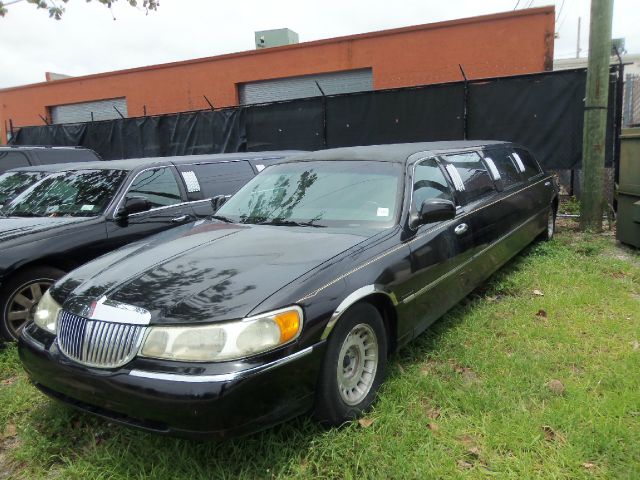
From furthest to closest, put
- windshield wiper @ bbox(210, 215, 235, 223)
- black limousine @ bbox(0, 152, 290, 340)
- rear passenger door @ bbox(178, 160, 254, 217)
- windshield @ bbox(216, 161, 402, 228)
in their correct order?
rear passenger door @ bbox(178, 160, 254, 217) → black limousine @ bbox(0, 152, 290, 340) → windshield wiper @ bbox(210, 215, 235, 223) → windshield @ bbox(216, 161, 402, 228)

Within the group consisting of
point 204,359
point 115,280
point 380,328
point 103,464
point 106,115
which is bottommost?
point 103,464

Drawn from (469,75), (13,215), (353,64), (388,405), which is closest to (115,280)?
(388,405)

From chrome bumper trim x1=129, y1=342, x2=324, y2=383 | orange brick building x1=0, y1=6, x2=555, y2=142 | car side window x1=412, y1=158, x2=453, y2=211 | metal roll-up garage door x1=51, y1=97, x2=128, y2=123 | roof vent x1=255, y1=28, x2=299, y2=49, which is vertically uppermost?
roof vent x1=255, y1=28, x2=299, y2=49

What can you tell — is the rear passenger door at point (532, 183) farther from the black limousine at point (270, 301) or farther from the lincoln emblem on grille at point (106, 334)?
the lincoln emblem on grille at point (106, 334)

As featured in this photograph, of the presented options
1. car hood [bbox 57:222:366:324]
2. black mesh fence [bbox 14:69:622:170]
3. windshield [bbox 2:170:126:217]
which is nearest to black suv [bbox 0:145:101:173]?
black mesh fence [bbox 14:69:622:170]

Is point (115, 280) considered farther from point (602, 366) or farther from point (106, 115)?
point (106, 115)

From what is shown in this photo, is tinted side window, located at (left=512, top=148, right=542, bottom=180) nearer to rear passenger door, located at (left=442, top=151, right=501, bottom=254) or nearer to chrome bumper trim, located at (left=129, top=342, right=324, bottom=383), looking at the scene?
rear passenger door, located at (left=442, top=151, right=501, bottom=254)

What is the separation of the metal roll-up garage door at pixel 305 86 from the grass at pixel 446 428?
38.6 ft

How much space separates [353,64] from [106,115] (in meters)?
10.1

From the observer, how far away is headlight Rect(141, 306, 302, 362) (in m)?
2.26

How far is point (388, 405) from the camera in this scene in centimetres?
295

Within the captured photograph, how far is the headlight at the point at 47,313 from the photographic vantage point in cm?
280

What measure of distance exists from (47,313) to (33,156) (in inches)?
262

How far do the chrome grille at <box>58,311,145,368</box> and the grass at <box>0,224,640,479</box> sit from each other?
1.92 feet
